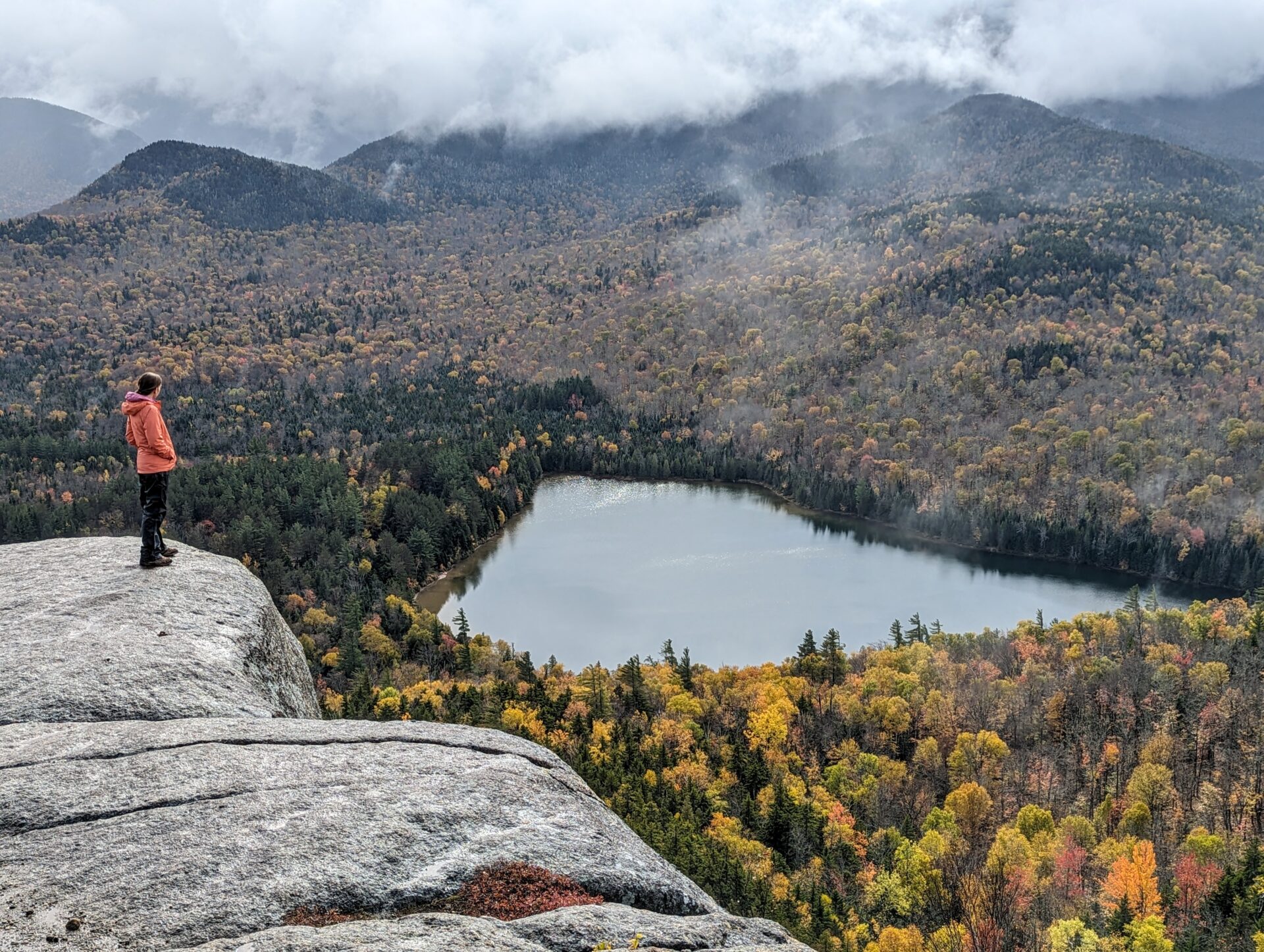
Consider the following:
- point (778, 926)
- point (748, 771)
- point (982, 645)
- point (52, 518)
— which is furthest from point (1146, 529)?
point (52, 518)

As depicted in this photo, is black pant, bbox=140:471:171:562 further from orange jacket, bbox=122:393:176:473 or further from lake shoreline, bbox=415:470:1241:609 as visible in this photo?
lake shoreline, bbox=415:470:1241:609

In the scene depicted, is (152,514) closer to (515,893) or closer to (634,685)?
(515,893)

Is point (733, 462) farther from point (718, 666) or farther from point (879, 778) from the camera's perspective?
point (879, 778)

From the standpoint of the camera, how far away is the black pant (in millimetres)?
16562

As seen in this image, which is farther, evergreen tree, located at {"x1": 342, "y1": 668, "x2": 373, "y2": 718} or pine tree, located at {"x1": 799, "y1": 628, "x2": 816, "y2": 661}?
pine tree, located at {"x1": 799, "y1": 628, "x2": 816, "y2": 661}

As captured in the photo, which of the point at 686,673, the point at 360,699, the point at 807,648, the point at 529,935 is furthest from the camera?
the point at 807,648

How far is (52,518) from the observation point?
110500 mm

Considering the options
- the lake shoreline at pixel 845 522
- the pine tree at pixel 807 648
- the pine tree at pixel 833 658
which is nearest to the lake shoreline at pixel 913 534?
the lake shoreline at pixel 845 522

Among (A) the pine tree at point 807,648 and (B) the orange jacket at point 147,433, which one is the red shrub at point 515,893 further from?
(A) the pine tree at point 807,648

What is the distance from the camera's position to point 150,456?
16906 millimetres

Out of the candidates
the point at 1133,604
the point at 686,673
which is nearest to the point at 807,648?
the point at 686,673

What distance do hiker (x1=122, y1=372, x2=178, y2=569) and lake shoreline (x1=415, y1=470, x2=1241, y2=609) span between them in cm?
10444

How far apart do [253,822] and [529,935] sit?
12.1ft

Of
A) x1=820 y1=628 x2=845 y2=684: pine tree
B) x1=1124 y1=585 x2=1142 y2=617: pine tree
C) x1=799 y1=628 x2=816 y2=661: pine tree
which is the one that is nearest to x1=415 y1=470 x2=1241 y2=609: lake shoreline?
x1=1124 y1=585 x2=1142 y2=617: pine tree
